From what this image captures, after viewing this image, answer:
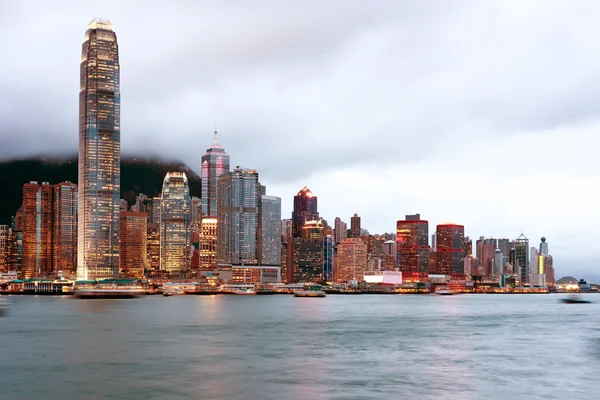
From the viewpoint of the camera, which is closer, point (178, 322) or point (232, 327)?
point (232, 327)

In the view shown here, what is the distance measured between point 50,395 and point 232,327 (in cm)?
6553

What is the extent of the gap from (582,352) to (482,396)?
34363 mm

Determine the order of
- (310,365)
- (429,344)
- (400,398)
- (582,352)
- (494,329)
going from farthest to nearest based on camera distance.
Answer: (494,329) < (429,344) < (582,352) < (310,365) < (400,398)

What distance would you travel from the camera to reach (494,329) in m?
119

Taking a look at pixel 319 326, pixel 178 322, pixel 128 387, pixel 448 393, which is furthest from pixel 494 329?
pixel 128 387

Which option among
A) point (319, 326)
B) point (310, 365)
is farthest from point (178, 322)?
point (310, 365)

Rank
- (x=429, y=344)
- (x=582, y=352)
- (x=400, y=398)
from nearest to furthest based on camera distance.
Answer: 1. (x=400, y=398)
2. (x=582, y=352)
3. (x=429, y=344)

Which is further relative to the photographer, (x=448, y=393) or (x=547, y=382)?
(x=547, y=382)

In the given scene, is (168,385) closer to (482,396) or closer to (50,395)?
(50,395)

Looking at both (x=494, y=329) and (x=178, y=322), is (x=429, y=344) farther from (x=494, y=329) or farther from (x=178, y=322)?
(x=178, y=322)

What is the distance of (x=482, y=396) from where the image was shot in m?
56.0

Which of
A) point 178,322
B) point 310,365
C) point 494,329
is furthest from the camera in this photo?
point 178,322

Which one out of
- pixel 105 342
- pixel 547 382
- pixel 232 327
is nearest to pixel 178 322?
pixel 232 327

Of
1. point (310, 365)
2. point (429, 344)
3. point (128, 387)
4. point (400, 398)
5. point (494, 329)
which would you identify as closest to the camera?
point (400, 398)
